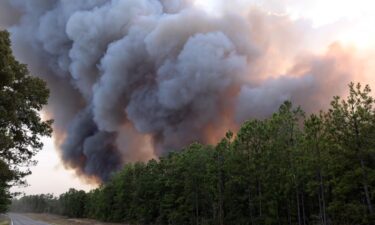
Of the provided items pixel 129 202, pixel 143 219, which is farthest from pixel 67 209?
pixel 143 219

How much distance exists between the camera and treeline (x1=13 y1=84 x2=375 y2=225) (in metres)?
30.7

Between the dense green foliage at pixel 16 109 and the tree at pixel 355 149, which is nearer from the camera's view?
the dense green foliage at pixel 16 109

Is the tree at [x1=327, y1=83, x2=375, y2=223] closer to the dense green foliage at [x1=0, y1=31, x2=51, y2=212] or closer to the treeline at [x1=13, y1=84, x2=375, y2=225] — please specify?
the treeline at [x1=13, y1=84, x2=375, y2=225]

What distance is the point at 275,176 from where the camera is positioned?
42875 millimetres

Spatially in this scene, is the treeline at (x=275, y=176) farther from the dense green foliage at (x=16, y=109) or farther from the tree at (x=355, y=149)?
the dense green foliage at (x=16, y=109)

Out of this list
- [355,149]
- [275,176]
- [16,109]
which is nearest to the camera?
[16,109]

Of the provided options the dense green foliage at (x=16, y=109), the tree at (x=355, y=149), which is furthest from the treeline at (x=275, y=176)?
the dense green foliage at (x=16, y=109)

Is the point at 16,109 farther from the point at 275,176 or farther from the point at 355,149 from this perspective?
the point at 275,176

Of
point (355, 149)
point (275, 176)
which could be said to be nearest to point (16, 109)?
point (355, 149)

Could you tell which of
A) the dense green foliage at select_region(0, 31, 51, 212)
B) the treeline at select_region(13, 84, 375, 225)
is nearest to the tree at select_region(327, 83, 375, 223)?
the treeline at select_region(13, 84, 375, 225)

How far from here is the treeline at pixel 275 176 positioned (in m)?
30.7

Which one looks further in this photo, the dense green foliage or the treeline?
the treeline

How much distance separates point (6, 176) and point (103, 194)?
84918mm

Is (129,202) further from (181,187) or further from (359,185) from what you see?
(359,185)
